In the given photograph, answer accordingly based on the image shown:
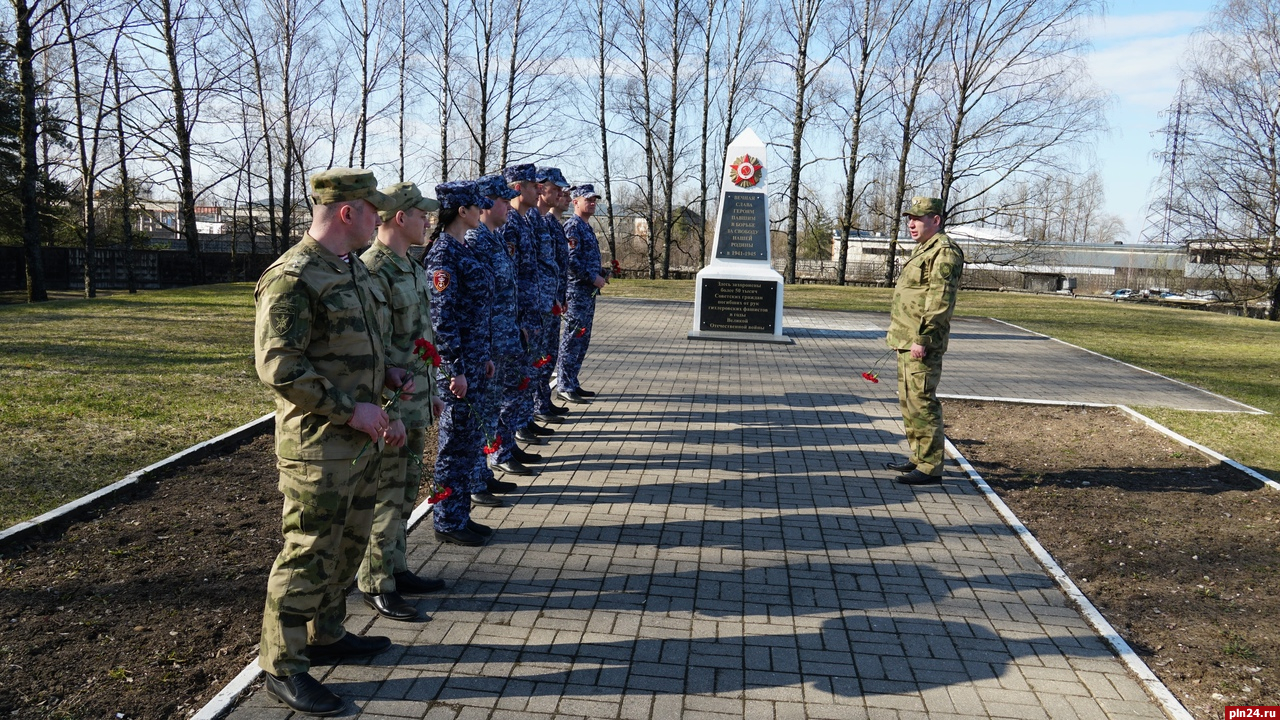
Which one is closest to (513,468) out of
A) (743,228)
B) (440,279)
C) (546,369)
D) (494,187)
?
(546,369)

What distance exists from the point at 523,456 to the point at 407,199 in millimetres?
3089

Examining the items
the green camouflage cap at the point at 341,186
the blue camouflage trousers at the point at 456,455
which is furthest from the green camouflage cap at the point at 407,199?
the blue camouflage trousers at the point at 456,455

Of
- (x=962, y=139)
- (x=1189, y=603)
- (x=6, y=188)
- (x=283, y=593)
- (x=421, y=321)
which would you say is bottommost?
(x=1189, y=603)

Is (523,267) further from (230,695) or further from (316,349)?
(230,695)

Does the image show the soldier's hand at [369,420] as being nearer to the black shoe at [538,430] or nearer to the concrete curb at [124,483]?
the concrete curb at [124,483]

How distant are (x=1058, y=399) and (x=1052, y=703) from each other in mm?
7812

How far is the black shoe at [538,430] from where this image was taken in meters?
7.32

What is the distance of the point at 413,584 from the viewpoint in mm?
4121

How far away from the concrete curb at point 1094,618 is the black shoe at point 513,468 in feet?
11.4

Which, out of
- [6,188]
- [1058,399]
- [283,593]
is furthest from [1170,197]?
[6,188]

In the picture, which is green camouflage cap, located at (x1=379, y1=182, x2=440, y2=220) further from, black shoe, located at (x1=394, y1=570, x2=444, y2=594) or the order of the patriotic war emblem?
the order of the patriotic war emblem

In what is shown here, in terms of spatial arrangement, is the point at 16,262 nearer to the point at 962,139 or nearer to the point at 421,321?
the point at 421,321

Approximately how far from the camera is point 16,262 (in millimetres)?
22484

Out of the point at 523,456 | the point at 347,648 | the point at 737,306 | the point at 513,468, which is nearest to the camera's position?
the point at 347,648
